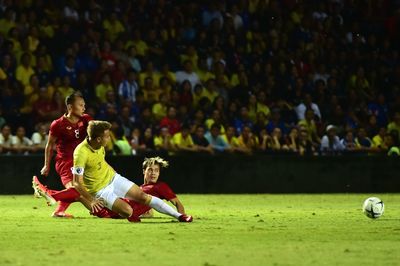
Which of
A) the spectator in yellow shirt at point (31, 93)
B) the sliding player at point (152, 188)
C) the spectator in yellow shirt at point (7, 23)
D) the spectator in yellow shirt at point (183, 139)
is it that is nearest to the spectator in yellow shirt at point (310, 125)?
the spectator in yellow shirt at point (183, 139)

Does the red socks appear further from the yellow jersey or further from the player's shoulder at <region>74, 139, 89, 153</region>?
the player's shoulder at <region>74, 139, 89, 153</region>

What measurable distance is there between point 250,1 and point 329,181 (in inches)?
257

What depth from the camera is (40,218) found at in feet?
48.5

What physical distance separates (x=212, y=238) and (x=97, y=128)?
2.91 meters

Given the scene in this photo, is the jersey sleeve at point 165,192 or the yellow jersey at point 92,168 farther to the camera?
the jersey sleeve at point 165,192

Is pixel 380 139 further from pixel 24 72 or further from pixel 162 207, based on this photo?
pixel 162 207

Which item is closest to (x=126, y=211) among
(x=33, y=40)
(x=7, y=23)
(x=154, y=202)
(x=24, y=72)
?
(x=154, y=202)

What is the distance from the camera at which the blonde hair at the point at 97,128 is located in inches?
533

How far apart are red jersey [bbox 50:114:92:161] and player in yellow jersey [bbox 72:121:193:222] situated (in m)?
1.21

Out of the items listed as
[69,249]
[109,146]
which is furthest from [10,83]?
[69,249]

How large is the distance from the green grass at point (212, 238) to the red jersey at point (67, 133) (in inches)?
39.3

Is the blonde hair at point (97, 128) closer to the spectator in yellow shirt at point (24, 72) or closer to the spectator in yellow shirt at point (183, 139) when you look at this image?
the spectator in yellow shirt at point (183, 139)

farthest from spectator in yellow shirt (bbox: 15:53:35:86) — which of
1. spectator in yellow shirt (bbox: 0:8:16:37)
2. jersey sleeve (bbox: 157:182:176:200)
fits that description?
jersey sleeve (bbox: 157:182:176:200)

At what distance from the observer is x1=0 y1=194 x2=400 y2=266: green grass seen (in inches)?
372
